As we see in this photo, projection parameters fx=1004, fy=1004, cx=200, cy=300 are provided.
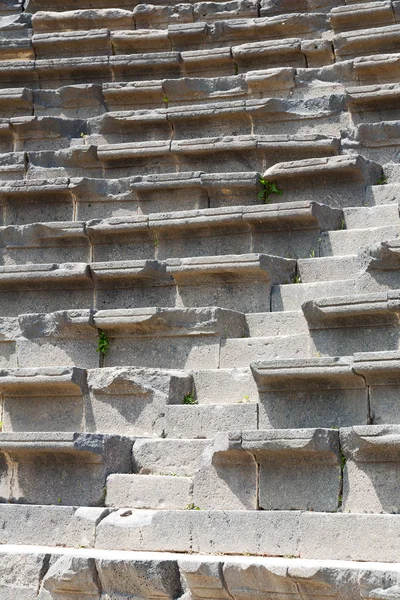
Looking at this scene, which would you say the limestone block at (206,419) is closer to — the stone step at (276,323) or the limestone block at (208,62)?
the stone step at (276,323)

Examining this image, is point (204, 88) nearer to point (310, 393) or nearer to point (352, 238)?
point (352, 238)

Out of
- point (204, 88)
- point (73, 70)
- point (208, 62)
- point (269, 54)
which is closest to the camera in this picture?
point (204, 88)

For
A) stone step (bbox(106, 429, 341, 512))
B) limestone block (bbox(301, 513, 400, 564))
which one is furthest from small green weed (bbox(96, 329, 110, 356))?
limestone block (bbox(301, 513, 400, 564))

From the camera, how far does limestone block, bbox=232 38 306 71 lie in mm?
9430

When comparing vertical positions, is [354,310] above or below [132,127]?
below

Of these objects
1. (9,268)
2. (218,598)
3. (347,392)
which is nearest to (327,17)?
(9,268)

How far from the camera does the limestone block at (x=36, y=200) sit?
27.6ft

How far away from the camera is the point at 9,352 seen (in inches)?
Result: 289

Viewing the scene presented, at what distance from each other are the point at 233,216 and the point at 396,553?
125 inches

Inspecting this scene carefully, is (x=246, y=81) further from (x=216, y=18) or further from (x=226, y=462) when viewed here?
(x=226, y=462)

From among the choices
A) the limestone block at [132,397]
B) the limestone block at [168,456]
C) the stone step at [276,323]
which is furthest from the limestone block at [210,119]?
the limestone block at [168,456]

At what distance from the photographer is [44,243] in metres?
8.08

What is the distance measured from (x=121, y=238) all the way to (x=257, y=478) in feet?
9.26

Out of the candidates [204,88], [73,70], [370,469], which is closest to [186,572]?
[370,469]
